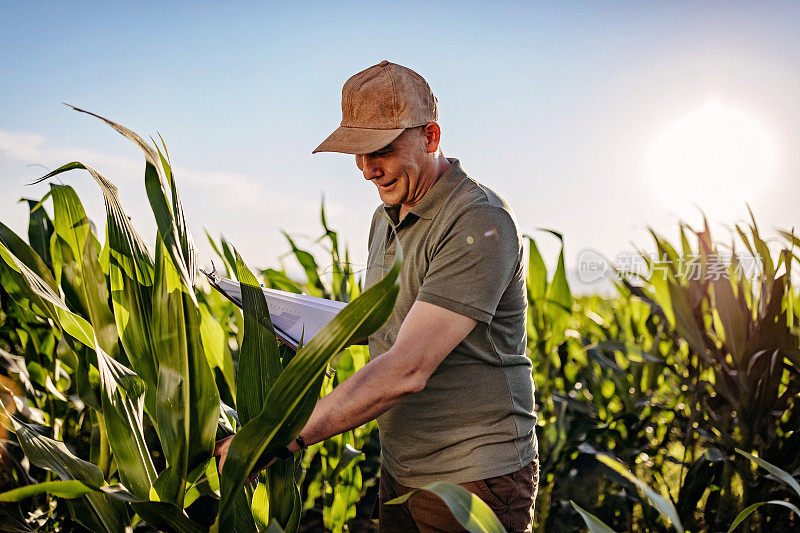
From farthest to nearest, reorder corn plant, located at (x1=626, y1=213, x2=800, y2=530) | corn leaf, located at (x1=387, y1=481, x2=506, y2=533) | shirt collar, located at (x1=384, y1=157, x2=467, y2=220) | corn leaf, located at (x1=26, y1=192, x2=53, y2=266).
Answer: corn plant, located at (x1=626, y1=213, x2=800, y2=530)
corn leaf, located at (x1=26, y1=192, x2=53, y2=266)
shirt collar, located at (x1=384, y1=157, x2=467, y2=220)
corn leaf, located at (x1=387, y1=481, x2=506, y2=533)

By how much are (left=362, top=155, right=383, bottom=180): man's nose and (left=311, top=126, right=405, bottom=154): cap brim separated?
0.11 feet

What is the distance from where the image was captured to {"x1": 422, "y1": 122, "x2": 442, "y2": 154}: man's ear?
100cm

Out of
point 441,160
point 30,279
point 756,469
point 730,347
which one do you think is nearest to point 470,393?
point 441,160

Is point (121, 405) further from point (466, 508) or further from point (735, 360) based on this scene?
point (735, 360)

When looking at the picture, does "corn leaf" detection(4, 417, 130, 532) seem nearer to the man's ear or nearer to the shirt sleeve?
the shirt sleeve

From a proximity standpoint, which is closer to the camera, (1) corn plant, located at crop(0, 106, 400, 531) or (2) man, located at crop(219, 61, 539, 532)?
(1) corn plant, located at crop(0, 106, 400, 531)

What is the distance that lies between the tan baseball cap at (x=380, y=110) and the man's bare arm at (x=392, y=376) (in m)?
0.26

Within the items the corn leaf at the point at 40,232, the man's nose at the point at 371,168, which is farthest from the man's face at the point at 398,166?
the corn leaf at the point at 40,232

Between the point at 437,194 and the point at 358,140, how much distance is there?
0.15m

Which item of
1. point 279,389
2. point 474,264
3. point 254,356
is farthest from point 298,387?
point 474,264

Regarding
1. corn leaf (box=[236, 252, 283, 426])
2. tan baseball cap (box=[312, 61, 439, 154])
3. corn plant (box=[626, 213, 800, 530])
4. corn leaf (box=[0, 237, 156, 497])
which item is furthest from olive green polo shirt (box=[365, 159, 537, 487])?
corn plant (box=[626, 213, 800, 530])

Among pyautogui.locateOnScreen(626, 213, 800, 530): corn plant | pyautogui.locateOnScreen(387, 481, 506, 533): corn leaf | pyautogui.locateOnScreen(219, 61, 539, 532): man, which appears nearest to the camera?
pyautogui.locateOnScreen(387, 481, 506, 533): corn leaf

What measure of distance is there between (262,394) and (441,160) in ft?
1.76

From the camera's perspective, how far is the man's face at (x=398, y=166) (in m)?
0.97
